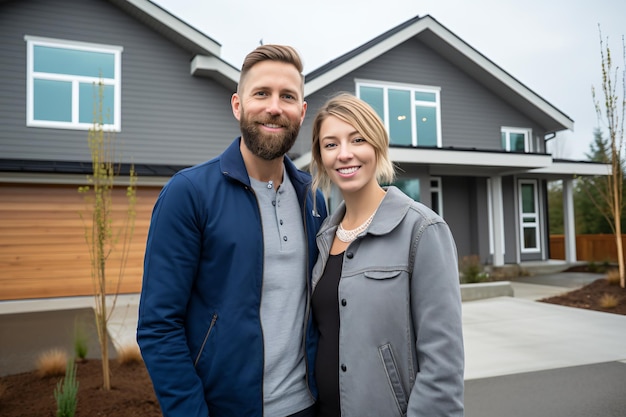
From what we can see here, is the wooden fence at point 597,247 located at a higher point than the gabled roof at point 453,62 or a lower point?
lower

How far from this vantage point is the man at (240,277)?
1.71m

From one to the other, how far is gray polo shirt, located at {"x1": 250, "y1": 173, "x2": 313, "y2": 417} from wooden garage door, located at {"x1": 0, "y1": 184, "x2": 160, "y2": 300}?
8257 mm

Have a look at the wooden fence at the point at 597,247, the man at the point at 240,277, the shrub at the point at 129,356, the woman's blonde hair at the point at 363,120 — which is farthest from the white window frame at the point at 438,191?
the man at the point at 240,277

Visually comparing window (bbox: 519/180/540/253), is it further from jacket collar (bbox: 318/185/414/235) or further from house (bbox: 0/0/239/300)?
jacket collar (bbox: 318/185/414/235)

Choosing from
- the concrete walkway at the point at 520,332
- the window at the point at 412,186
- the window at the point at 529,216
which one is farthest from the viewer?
the window at the point at 529,216

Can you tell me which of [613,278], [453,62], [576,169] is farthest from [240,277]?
[576,169]

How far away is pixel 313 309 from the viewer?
81.8 inches

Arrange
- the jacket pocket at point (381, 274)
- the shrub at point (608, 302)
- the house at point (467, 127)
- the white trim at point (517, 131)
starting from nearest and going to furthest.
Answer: the jacket pocket at point (381, 274), the shrub at point (608, 302), the house at point (467, 127), the white trim at point (517, 131)

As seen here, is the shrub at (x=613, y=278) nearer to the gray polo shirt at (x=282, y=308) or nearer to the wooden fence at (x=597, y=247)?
the wooden fence at (x=597, y=247)

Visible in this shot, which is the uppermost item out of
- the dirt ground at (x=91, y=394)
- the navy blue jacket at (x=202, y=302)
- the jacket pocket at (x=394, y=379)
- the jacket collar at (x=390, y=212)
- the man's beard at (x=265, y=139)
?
the man's beard at (x=265, y=139)

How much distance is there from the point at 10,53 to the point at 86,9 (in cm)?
188

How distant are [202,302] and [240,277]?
19 cm

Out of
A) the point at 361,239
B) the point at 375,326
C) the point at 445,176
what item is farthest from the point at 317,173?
the point at 445,176

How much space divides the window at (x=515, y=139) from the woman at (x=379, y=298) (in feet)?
48.3
